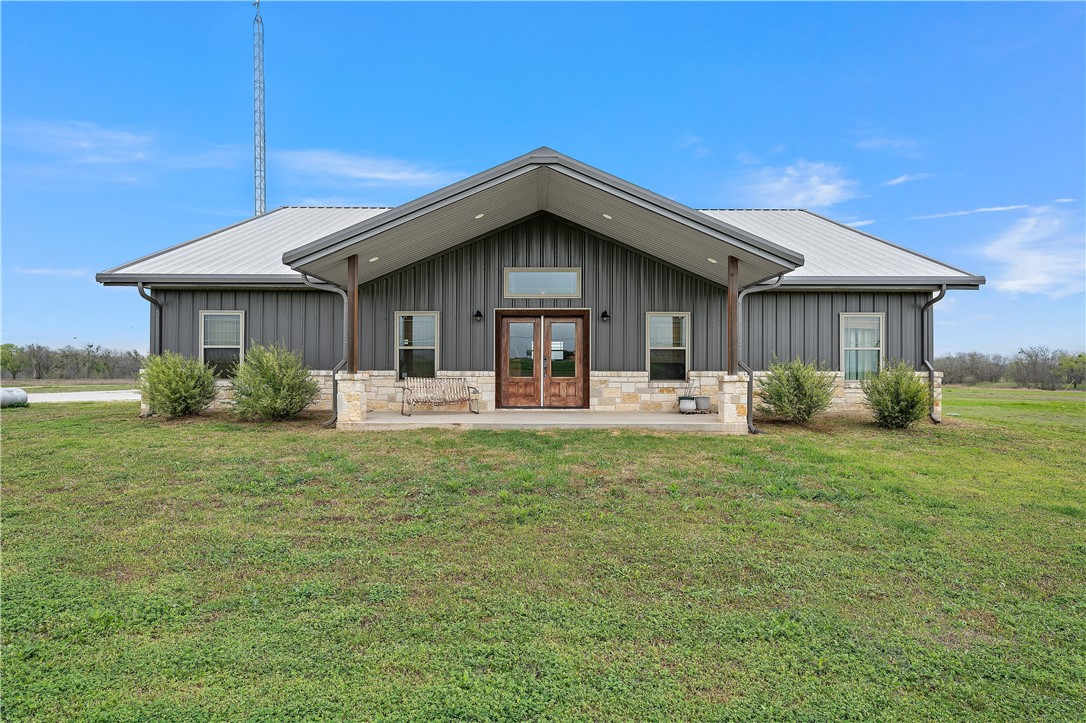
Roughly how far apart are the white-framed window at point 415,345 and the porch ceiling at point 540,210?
4.13 ft

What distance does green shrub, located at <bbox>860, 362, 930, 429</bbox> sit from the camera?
944 cm

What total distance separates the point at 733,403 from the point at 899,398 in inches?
124

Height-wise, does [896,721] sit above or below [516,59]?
below

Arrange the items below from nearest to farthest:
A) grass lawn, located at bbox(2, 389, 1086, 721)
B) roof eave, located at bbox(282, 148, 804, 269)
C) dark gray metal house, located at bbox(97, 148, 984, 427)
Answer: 1. grass lawn, located at bbox(2, 389, 1086, 721)
2. roof eave, located at bbox(282, 148, 804, 269)
3. dark gray metal house, located at bbox(97, 148, 984, 427)

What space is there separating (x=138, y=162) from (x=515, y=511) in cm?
1939

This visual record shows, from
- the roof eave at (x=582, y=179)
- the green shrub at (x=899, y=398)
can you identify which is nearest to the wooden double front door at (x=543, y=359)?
the roof eave at (x=582, y=179)

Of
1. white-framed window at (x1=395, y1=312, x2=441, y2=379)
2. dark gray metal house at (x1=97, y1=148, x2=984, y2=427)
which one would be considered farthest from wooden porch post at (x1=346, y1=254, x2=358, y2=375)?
white-framed window at (x1=395, y1=312, x2=441, y2=379)

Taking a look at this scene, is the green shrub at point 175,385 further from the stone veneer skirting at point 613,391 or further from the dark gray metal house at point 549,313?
the dark gray metal house at point 549,313

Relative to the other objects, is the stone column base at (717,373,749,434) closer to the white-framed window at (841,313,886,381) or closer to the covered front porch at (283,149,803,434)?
the covered front porch at (283,149,803,434)

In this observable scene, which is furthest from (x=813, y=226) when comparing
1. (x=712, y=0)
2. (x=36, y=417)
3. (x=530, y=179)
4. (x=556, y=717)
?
(x=36, y=417)

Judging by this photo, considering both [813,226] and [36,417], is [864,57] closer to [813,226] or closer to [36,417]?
[813,226]

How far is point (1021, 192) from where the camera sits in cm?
1788

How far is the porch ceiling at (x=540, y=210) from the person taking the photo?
26.9 feet

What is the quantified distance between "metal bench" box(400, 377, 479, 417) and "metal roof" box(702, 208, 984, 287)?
23.1 feet
